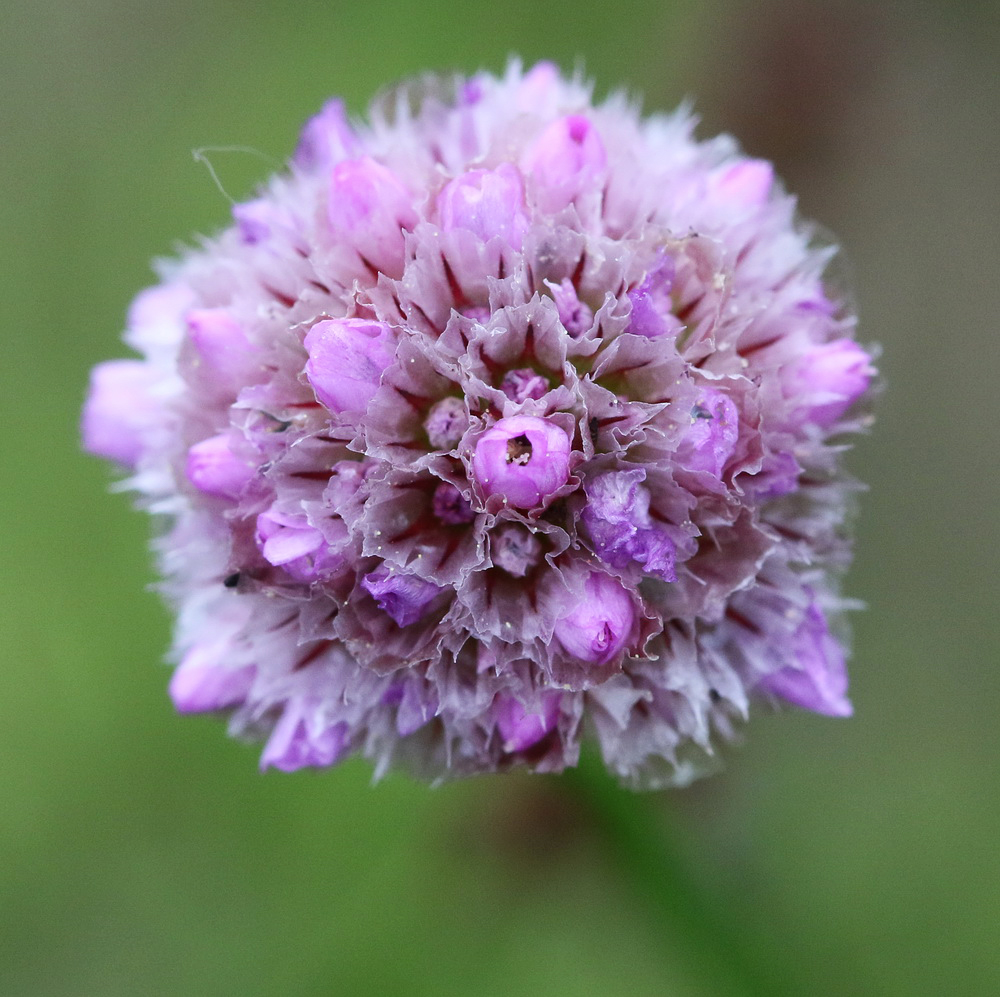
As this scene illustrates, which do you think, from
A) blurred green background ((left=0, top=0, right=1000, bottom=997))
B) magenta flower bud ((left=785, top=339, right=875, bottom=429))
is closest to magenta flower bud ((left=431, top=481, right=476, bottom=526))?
magenta flower bud ((left=785, top=339, right=875, bottom=429))

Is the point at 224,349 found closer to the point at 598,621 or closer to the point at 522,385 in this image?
the point at 522,385

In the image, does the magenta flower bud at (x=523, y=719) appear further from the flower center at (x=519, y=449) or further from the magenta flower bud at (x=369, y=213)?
the magenta flower bud at (x=369, y=213)

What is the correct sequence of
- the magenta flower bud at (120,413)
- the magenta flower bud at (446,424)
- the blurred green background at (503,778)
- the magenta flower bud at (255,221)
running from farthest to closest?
1. the blurred green background at (503,778)
2. the magenta flower bud at (120,413)
3. the magenta flower bud at (255,221)
4. the magenta flower bud at (446,424)

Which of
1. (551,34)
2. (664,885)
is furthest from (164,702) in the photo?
(551,34)

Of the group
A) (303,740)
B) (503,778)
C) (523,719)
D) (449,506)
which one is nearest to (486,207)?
(449,506)

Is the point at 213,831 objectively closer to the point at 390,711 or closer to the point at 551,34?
the point at 390,711

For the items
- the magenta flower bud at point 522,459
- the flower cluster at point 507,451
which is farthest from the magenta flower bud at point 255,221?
the magenta flower bud at point 522,459
